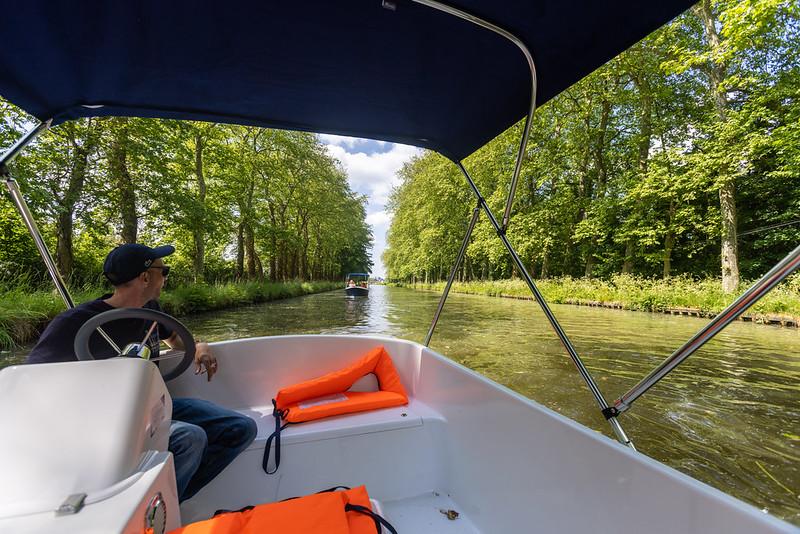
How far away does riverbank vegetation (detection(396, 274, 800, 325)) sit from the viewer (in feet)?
25.8

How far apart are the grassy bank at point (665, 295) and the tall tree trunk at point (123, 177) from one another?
46.9ft

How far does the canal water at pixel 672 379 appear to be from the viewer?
2619 mm

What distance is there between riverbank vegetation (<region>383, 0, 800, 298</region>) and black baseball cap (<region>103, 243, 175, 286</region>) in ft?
40.1

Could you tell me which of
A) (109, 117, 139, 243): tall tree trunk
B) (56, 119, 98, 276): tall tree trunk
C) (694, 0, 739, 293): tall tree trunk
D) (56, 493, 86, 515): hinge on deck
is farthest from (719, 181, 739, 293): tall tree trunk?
(56, 119, 98, 276): tall tree trunk

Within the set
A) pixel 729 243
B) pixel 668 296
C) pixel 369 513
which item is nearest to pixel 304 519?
pixel 369 513

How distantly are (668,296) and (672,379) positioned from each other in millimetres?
7295

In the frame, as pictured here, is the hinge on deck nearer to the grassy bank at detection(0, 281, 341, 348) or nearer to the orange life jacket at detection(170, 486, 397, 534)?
the orange life jacket at detection(170, 486, 397, 534)

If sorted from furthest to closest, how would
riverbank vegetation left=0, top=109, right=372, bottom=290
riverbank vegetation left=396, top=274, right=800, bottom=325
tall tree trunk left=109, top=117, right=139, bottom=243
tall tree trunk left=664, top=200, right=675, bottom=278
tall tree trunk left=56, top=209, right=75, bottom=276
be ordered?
tall tree trunk left=664, top=200, right=675, bottom=278 → riverbank vegetation left=396, top=274, right=800, bottom=325 → tall tree trunk left=109, top=117, right=139, bottom=243 → tall tree trunk left=56, top=209, right=75, bottom=276 → riverbank vegetation left=0, top=109, right=372, bottom=290

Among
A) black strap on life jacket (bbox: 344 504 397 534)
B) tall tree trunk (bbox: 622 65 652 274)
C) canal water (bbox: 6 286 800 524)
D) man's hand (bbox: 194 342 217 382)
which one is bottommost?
canal water (bbox: 6 286 800 524)

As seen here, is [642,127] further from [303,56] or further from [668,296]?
[303,56]

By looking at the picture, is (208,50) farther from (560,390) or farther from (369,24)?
(560,390)

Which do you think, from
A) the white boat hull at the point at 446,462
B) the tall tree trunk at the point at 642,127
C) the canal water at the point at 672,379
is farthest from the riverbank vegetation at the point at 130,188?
the tall tree trunk at the point at 642,127

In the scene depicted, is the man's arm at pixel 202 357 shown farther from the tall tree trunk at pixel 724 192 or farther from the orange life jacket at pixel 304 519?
the tall tree trunk at pixel 724 192

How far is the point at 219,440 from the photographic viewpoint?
1564mm
